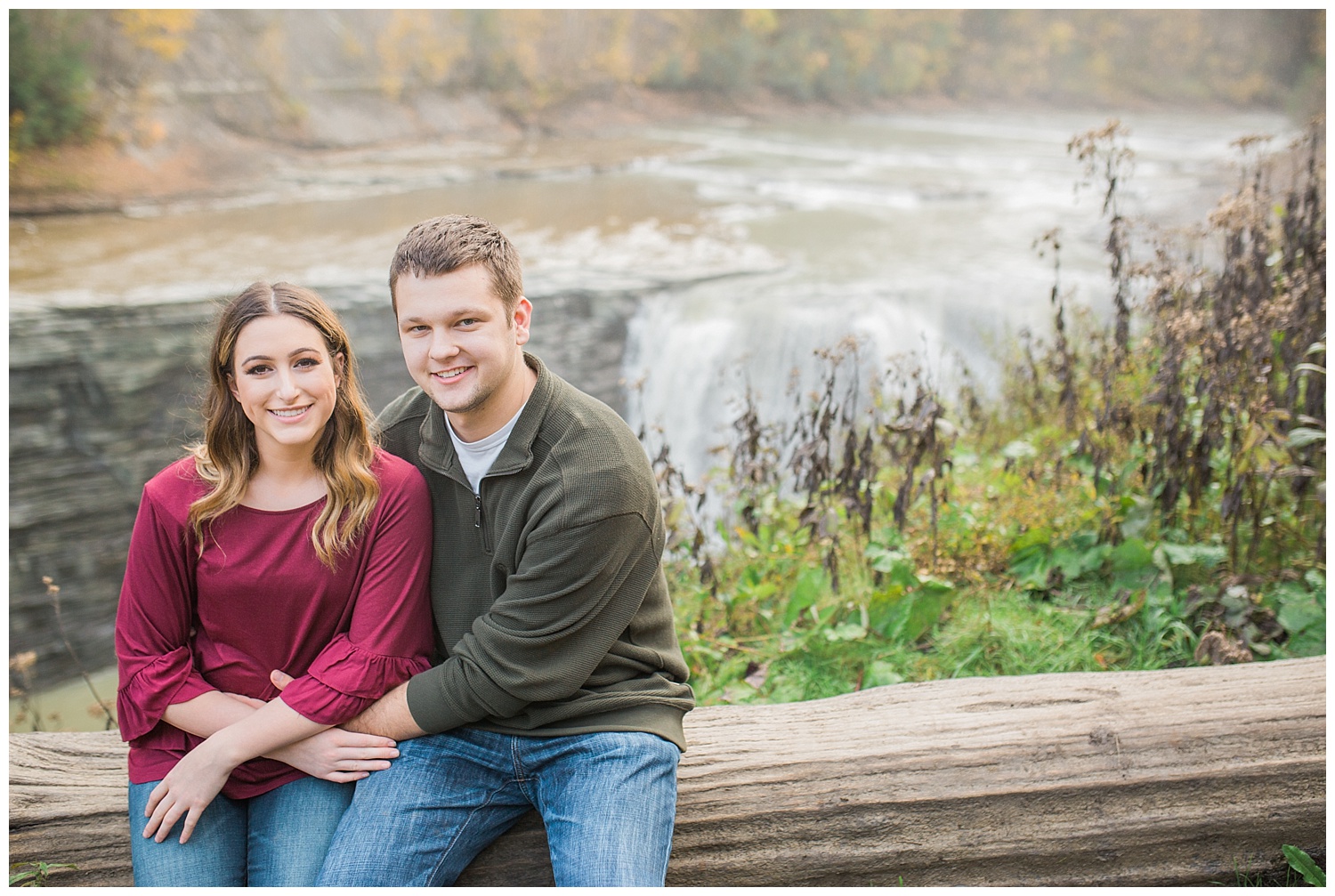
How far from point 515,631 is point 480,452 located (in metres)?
0.34

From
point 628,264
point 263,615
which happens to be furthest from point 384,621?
point 628,264

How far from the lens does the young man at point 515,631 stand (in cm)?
159

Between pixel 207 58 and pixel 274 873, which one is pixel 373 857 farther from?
pixel 207 58

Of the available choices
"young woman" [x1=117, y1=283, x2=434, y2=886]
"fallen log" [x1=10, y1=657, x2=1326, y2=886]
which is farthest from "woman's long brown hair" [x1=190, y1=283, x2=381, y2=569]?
"fallen log" [x1=10, y1=657, x2=1326, y2=886]

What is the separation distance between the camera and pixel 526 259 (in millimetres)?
6301

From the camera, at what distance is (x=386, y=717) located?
1.69 metres

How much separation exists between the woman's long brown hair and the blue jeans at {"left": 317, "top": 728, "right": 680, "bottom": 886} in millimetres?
415

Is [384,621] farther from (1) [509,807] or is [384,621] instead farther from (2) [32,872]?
(2) [32,872]

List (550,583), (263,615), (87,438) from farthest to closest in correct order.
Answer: (87,438)
(263,615)
(550,583)

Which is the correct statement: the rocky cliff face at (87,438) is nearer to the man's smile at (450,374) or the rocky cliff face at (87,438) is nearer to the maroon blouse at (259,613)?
the maroon blouse at (259,613)

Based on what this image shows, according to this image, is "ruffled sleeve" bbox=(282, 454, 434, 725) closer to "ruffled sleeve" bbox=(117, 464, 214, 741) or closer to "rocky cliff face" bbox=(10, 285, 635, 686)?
"ruffled sleeve" bbox=(117, 464, 214, 741)

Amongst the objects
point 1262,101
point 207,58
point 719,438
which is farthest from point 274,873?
point 1262,101

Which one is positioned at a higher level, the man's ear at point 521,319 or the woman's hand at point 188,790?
the man's ear at point 521,319

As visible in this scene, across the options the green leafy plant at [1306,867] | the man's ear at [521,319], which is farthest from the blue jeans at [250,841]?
the green leafy plant at [1306,867]
